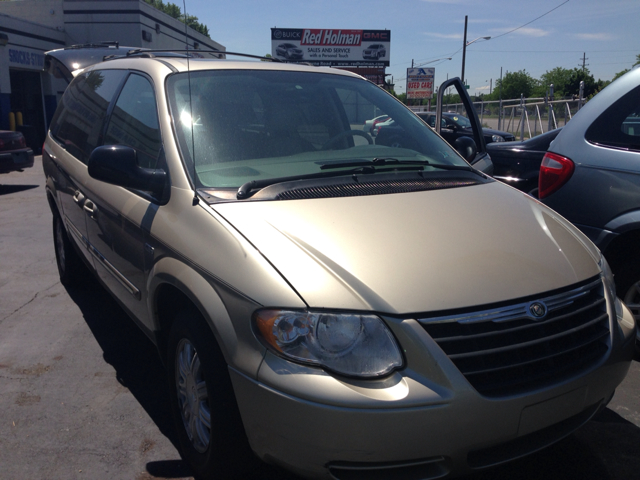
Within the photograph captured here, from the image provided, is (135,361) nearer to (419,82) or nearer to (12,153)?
(12,153)

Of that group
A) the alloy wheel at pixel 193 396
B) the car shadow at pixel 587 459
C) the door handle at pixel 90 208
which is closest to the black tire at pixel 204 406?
the alloy wheel at pixel 193 396

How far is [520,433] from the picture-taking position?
1.93 meters

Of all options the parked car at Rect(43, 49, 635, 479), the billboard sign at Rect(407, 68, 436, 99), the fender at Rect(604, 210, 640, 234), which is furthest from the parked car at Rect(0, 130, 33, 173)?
the billboard sign at Rect(407, 68, 436, 99)

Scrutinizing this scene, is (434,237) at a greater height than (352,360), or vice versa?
(434,237)

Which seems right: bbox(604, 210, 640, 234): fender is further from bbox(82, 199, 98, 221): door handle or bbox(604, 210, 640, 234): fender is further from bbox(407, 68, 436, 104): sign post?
bbox(407, 68, 436, 104): sign post

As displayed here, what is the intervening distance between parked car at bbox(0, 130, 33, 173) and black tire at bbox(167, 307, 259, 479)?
10740 mm

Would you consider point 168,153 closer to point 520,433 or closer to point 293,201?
point 293,201

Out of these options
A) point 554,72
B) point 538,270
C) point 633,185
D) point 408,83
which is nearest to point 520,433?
point 538,270

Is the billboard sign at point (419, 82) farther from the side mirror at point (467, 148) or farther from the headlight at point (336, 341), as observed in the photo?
the headlight at point (336, 341)

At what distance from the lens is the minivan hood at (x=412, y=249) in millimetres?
1928

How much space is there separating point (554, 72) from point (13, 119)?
98780 millimetres

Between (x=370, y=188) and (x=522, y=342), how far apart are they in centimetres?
103

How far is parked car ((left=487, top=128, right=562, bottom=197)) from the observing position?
21.3 ft

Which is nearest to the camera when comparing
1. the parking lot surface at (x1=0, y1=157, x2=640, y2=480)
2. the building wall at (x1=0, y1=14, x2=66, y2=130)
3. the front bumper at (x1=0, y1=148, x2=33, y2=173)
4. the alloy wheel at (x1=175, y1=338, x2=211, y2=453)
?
the alloy wheel at (x1=175, y1=338, x2=211, y2=453)
